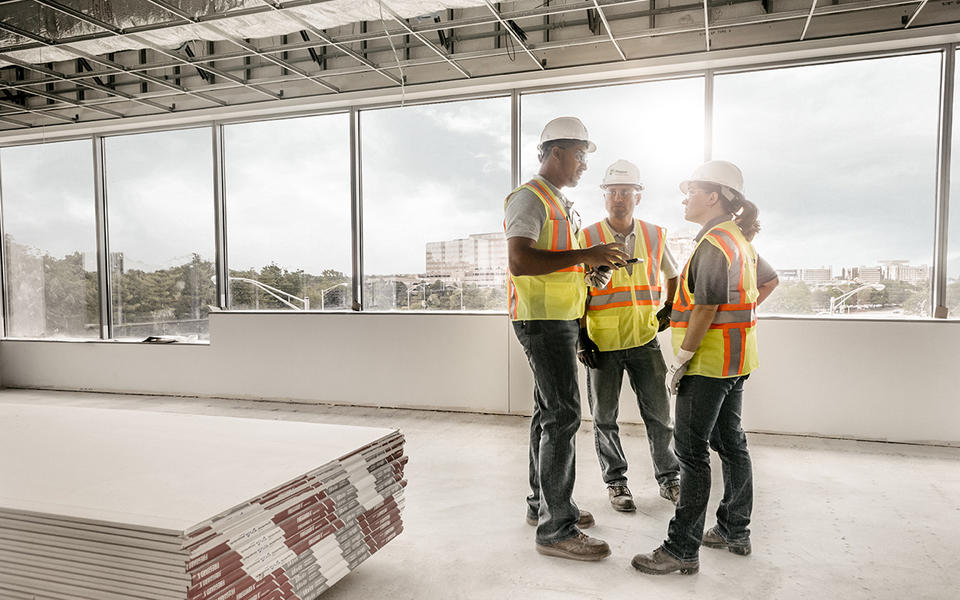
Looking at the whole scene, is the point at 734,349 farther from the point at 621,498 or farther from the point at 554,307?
the point at 621,498

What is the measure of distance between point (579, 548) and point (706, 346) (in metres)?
1.03

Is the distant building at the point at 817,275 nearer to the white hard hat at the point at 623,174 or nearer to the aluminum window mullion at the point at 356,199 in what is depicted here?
the white hard hat at the point at 623,174

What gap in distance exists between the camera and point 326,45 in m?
5.14

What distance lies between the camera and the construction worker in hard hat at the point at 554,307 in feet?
8.06

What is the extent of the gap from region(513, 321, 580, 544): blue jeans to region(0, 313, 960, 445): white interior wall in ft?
8.49

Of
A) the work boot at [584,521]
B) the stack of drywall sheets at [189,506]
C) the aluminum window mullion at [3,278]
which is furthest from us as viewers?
the aluminum window mullion at [3,278]

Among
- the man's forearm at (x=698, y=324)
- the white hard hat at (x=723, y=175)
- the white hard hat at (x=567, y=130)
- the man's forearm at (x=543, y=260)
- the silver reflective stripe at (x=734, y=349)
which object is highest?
the white hard hat at (x=567, y=130)

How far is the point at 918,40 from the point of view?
14.8 ft

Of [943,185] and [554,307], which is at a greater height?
[943,185]

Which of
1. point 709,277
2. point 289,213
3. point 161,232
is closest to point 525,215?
point 709,277

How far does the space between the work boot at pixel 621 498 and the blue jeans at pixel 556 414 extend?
0.62 meters

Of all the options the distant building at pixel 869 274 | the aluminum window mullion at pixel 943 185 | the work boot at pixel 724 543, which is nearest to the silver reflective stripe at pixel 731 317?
the work boot at pixel 724 543

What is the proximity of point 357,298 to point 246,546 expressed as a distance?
443 cm

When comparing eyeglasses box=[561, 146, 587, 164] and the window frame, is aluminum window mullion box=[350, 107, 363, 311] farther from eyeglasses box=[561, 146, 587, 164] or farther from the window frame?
eyeglasses box=[561, 146, 587, 164]
